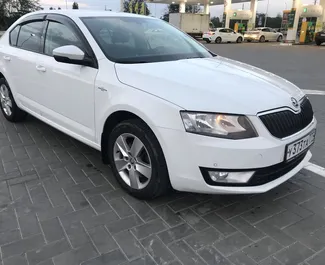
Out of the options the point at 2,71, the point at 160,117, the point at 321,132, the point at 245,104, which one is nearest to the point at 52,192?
the point at 160,117

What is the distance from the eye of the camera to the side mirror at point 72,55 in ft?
10.1

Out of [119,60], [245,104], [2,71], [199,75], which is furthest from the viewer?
[2,71]

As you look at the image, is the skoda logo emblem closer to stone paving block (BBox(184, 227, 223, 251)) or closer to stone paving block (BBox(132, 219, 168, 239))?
stone paving block (BBox(184, 227, 223, 251))

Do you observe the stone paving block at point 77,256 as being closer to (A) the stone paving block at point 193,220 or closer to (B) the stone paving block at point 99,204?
(B) the stone paving block at point 99,204

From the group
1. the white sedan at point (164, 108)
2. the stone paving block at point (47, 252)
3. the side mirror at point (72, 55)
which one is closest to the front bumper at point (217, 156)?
the white sedan at point (164, 108)

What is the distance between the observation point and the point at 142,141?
2.73m

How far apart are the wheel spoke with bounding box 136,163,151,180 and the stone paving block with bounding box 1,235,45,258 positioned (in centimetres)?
95

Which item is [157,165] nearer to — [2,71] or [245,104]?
Result: [245,104]

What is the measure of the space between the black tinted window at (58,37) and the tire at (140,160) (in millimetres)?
1070

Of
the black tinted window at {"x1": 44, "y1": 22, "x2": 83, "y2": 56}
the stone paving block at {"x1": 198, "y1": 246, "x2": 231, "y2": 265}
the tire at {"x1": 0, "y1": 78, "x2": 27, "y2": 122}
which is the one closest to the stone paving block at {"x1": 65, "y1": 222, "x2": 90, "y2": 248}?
the stone paving block at {"x1": 198, "y1": 246, "x2": 231, "y2": 265}

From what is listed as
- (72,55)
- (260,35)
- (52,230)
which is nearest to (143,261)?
(52,230)

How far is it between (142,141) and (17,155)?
79.5 inches

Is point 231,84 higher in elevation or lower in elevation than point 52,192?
higher

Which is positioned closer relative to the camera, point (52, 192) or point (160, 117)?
point (160, 117)
